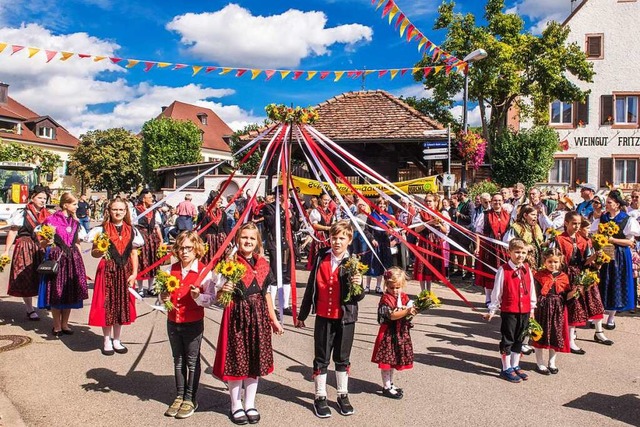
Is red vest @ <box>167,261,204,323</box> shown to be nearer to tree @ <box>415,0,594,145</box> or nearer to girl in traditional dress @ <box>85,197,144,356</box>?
girl in traditional dress @ <box>85,197,144,356</box>

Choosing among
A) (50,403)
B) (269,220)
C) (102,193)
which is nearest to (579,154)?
(269,220)

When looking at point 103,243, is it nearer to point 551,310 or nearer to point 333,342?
point 333,342

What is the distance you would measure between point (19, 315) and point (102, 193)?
45462mm

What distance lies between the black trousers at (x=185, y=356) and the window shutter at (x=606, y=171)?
2708 cm

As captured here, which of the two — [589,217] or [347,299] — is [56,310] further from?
[589,217]

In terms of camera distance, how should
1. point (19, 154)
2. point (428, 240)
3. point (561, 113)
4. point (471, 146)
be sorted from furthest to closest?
1. point (19, 154)
2. point (561, 113)
3. point (471, 146)
4. point (428, 240)

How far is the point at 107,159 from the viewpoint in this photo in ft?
153

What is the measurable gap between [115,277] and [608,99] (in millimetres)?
27069

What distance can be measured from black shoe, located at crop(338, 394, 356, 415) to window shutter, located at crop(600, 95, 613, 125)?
26799mm

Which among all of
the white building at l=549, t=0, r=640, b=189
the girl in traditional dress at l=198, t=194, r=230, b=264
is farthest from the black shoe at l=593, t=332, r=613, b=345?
the white building at l=549, t=0, r=640, b=189

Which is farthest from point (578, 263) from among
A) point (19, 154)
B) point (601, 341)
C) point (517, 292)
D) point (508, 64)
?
point (19, 154)

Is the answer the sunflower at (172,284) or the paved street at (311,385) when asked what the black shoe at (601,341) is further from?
the sunflower at (172,284)

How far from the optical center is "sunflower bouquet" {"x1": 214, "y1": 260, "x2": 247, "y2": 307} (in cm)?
390

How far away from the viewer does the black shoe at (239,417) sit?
4.05 meters
